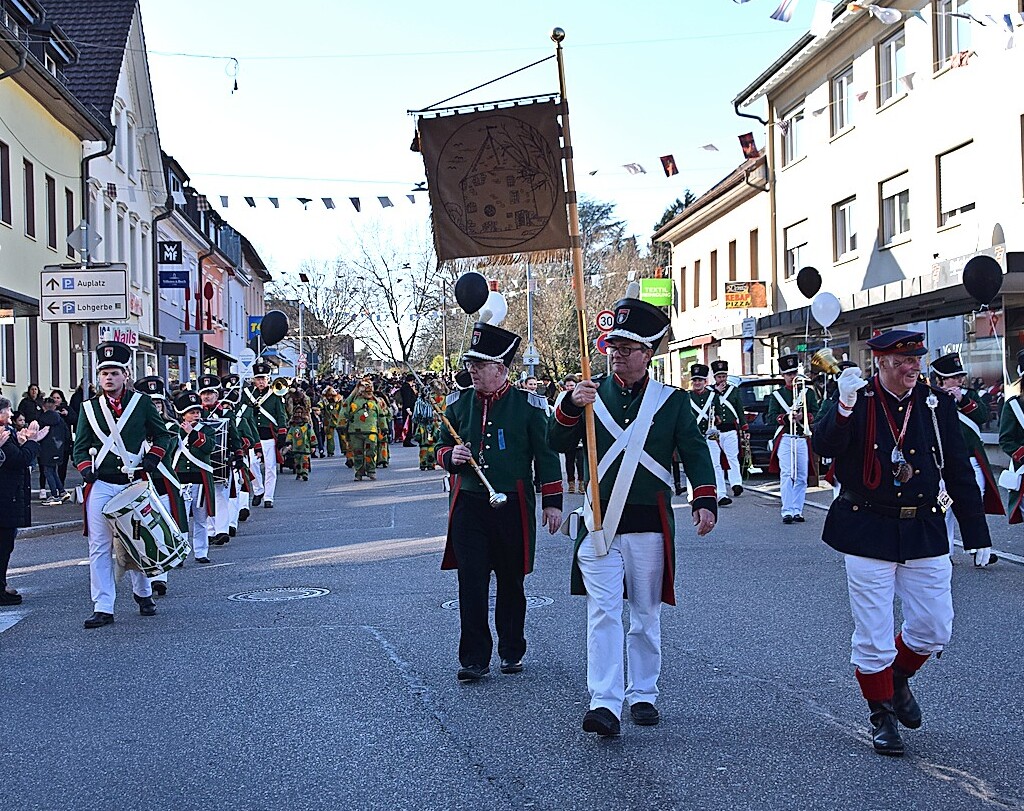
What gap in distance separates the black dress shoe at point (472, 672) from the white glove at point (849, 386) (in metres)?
2.52

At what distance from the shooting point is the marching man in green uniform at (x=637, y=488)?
239 inches

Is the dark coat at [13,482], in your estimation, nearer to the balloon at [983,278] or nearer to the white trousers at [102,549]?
the white trousers at [102,549]

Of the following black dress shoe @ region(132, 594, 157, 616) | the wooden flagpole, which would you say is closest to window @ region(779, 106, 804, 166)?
black dress shoe @ region(132, 594, 157, 616)

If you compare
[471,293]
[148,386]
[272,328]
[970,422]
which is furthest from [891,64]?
[148,386]

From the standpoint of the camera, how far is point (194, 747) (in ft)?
19.5

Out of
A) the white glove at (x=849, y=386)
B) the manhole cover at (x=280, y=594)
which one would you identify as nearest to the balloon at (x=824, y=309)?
the manhole cover at (x=280, y=594)

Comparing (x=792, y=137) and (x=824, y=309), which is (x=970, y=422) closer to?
(x=824, y=309)

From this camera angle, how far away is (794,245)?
33375mm

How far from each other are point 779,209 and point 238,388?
1923cm

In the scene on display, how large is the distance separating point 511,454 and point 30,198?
23339 mm

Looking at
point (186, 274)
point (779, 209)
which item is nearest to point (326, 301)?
point (186, 274)

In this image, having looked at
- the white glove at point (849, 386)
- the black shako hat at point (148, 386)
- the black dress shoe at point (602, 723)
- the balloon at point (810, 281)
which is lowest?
the black dress shoe at point (602, 723)

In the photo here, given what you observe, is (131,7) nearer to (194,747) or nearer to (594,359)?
(594,359)

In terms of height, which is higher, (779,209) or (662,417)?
(779,209)
